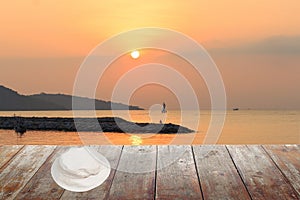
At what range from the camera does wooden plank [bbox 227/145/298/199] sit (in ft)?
5.64

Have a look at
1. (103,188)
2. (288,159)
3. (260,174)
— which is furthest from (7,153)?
(288,159)

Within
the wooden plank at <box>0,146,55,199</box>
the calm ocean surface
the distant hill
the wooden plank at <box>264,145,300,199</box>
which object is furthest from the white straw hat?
the distant hill

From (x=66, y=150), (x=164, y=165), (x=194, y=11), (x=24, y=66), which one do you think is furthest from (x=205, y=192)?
(x=24, y=66)

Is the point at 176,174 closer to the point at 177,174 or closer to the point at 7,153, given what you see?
the point at 177,174

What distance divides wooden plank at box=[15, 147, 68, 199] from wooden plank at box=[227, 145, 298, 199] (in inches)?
31.8

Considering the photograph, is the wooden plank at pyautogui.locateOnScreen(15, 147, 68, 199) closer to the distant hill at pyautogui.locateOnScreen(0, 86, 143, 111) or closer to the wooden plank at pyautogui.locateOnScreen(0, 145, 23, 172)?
the wooden plank at pyautogui.locateOnScreen(0, 145, 23, 172)

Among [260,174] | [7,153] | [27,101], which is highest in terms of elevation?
[260,174]

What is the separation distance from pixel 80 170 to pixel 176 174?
0.45 metres

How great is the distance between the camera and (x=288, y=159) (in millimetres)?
2162

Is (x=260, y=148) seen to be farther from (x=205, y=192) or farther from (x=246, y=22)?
(x=246, y=22)

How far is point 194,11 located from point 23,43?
1858 mm

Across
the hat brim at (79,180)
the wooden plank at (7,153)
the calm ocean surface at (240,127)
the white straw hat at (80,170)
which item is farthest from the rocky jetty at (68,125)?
the hat brim at (79,180)

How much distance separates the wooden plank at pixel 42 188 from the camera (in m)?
1.70

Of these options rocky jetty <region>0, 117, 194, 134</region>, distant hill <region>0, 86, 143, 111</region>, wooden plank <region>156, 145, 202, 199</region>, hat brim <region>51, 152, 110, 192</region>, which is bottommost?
rocky jetty <region>0, 117, 194, 134</region>
